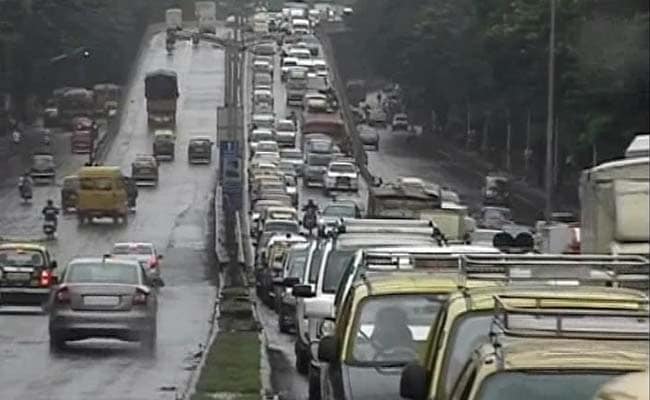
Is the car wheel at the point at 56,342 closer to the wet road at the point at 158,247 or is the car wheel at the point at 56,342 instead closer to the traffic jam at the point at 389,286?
the traffic jam at the point at 389,286

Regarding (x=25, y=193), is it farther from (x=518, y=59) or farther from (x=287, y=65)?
(x=287, y=65)

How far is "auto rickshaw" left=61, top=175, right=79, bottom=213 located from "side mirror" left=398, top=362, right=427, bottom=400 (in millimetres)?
61449

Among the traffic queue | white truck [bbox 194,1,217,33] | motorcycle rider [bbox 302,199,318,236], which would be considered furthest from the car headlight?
white truck [bbox 194,1,217,33]

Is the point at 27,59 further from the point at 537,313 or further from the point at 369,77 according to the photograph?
the point at 537,313

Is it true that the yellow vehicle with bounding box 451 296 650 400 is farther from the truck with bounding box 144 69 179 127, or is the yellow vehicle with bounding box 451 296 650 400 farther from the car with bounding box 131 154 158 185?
the truck with bounding box 144 69 179 127

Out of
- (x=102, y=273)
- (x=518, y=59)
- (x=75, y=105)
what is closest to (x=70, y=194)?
(x=518, y=59)

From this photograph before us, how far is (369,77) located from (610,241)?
122157 millimetres

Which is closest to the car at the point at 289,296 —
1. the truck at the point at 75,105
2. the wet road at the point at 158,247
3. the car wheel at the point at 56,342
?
the wet road at the point at 158,247

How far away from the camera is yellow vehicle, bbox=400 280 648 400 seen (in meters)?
10.3

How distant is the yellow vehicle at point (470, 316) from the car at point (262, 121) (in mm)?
89918

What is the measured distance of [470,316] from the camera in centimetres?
1125

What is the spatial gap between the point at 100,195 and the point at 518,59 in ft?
48.2

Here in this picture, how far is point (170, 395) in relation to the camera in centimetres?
2170

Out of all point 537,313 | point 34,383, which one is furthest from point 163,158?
point 537,313
